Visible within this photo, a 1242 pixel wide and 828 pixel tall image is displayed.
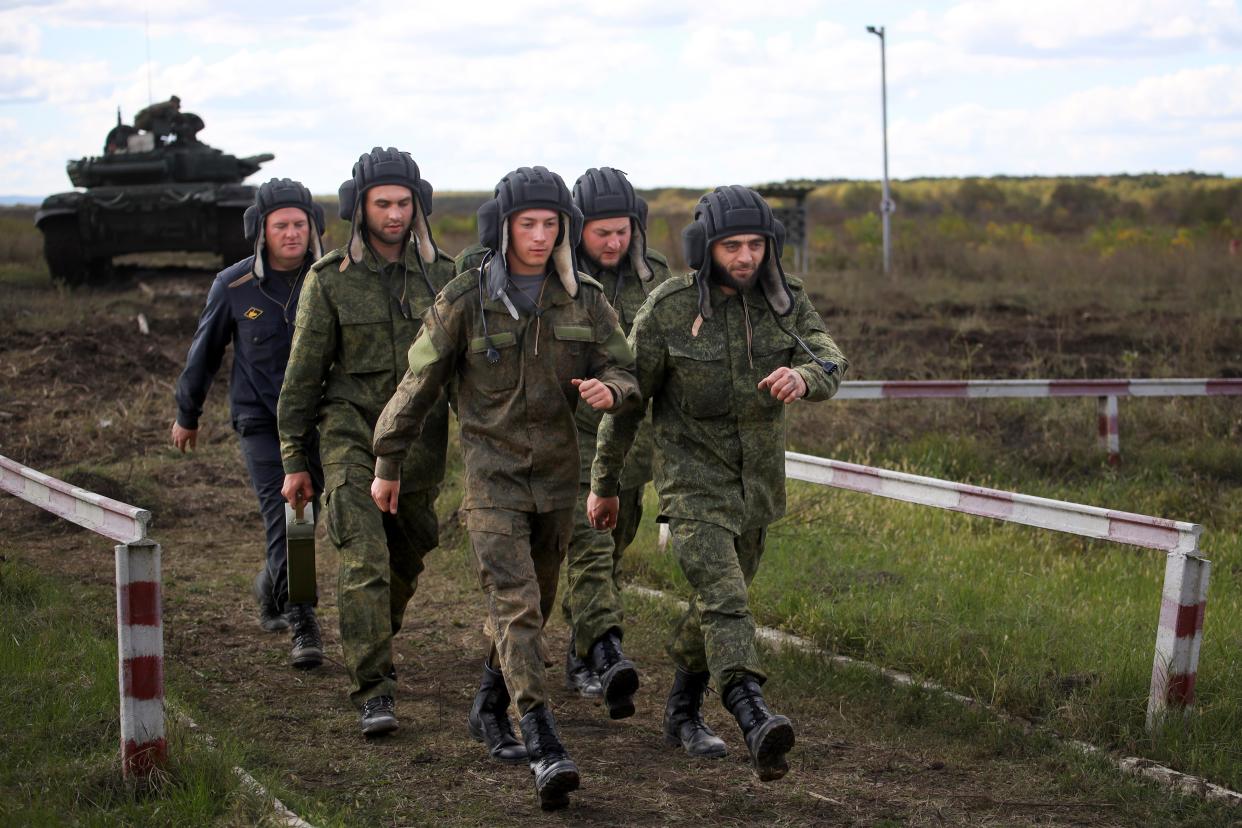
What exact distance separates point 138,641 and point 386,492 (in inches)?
36.9

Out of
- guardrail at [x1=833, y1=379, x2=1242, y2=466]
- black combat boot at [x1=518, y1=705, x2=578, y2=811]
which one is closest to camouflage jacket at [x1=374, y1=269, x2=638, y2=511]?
black combat boot at [x1=518, y1=705, x2=578, y2=811]

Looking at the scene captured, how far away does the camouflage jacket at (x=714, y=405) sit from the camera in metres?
5.10

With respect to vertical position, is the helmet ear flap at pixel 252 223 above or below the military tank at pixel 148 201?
below

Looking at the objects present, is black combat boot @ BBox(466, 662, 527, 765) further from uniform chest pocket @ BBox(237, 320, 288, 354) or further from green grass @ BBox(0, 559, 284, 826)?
uniform chest pocket @ BBox(237, 320, 288, 354)

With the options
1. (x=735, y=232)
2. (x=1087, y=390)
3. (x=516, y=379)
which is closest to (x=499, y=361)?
(x=516, y=379)

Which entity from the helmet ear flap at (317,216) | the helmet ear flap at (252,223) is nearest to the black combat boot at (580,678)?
the helmet ear flap at (317,216)

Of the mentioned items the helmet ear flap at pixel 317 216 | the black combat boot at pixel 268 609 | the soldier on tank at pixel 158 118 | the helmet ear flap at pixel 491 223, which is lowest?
the black combat boot at pixel 268 609

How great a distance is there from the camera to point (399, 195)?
602cm

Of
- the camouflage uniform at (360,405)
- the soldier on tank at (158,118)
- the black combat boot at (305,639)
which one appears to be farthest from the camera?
the soldier on tank at (158,118)

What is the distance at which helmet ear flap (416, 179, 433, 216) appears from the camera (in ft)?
19.9

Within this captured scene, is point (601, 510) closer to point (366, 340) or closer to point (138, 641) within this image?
point (366, 340)

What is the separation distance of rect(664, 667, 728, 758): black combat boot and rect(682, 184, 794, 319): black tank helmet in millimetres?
1269

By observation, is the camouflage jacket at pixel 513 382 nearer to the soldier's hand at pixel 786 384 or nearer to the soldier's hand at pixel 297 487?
the soldier's hand at pixel 786 384

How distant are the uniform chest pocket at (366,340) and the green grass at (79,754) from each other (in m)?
1.46
